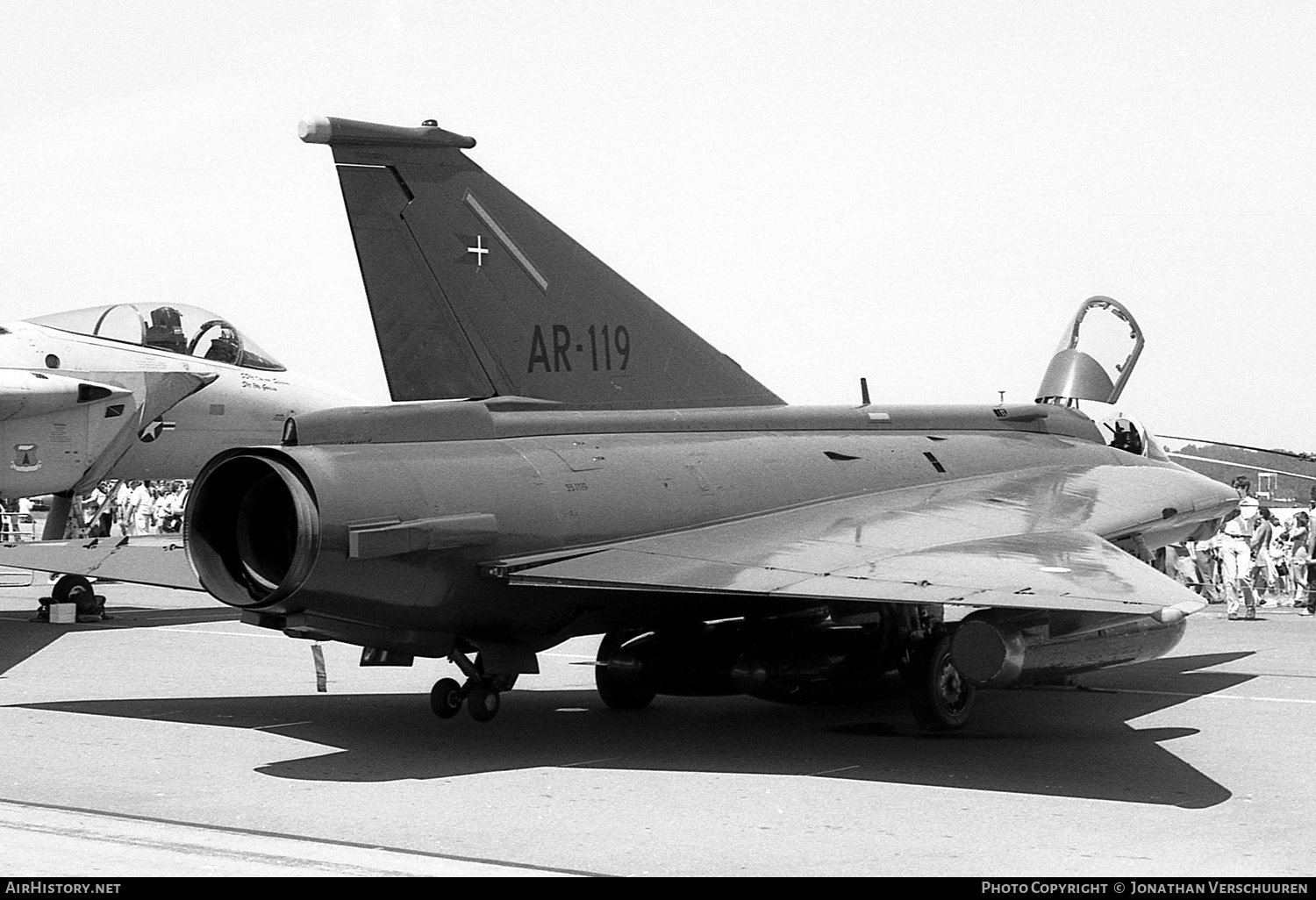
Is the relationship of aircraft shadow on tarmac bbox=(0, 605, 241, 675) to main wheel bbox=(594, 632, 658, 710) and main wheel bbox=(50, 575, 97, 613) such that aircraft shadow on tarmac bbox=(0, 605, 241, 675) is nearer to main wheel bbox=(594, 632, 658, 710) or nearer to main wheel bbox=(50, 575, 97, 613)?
main wheel bbox=(50, 575, 97, 613)

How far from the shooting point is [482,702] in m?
9.27

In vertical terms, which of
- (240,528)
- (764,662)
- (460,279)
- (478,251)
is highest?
(478,251)

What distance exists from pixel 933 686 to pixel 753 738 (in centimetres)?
117

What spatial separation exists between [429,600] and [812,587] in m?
2.12

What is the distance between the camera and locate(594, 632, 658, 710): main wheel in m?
10.4

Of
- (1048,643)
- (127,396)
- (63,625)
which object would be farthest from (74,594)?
(1048,643)

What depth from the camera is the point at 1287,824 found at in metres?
6.90

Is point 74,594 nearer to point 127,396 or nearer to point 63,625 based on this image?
point 63,625

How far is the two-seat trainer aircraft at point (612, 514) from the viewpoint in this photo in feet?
27.0

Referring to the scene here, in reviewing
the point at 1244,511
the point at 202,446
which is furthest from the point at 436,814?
the point at 1244,511

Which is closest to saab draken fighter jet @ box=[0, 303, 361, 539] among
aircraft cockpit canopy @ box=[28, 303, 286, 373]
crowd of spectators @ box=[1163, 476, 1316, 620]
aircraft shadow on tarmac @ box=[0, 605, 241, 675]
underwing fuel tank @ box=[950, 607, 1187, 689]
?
aircraft cockpit canopy @ box=[28, 303, 286, 373]

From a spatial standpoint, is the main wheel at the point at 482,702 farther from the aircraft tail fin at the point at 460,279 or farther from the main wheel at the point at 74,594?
the main wheel at the point at 74,594

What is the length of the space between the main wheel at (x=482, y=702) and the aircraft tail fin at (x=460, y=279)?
1.84 meters

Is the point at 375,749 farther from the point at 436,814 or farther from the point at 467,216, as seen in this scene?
the point at 467,216
